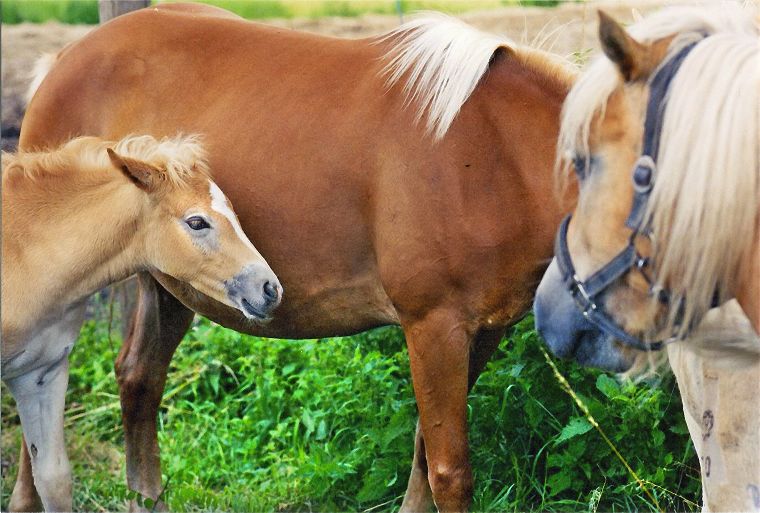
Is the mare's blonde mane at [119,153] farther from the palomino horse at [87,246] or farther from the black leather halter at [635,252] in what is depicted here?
the black leather halter at [635,252]

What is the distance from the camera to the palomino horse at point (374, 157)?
3.41 m

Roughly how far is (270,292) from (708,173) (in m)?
1.81

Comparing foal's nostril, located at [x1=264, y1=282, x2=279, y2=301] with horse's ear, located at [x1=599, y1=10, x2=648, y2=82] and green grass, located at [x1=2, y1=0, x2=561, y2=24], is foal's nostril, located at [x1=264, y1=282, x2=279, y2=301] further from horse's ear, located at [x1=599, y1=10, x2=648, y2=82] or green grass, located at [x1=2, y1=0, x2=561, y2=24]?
green grass, located at [x1=2, y1=0, x2=561, y2=24]

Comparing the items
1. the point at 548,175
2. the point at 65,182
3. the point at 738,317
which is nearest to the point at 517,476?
the point at 548,175

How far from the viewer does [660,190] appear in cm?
222

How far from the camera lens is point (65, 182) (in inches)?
148

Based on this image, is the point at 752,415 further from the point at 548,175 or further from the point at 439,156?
the point at 439,156

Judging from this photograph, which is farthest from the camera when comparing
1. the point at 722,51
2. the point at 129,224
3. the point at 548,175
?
the point at 129,224

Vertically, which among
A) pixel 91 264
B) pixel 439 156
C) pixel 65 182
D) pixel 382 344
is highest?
pixel 439 156

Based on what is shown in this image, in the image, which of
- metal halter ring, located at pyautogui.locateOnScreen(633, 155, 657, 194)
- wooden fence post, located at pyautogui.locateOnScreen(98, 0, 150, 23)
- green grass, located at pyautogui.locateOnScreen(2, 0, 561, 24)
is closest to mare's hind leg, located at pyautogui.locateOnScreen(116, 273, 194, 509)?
wooden fence post, located at pyautogui.locateOnScreen(98, 0, 150, 23)

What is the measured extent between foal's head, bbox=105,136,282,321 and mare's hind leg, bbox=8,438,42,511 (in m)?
1.38

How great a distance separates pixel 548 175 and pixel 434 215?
1.37ft

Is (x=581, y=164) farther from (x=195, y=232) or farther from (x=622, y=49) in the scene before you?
(x=195, y=232)

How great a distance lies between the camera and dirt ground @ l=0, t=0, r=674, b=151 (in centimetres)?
713
